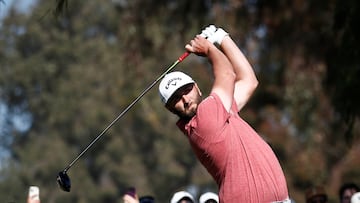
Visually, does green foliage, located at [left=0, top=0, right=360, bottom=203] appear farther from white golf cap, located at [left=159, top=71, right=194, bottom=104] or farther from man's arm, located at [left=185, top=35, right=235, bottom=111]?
white golf cap, located at [left=159, top=71, right=194, bottom=104]

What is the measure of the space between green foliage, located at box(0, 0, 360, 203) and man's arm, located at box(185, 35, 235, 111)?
34.9 ft

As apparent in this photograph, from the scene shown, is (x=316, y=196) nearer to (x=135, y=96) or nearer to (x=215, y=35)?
(x=215, y=35)

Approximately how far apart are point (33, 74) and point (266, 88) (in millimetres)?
18168

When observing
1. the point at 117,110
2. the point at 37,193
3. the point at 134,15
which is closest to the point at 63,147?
the point at 117,110

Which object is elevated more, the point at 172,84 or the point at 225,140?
the point at 172,84

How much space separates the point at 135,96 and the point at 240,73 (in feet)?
64.5

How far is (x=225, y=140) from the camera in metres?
7.19

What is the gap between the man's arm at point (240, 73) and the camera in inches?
312

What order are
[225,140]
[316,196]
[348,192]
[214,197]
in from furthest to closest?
[348,192], [316,196], [214,197], [225,140]

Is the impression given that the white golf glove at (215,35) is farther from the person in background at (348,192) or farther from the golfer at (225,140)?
the person in background at (348,192)

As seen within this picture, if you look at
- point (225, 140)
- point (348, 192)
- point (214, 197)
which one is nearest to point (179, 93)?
point (225, 140)

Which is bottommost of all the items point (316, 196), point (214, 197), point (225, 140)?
point (225, 140)

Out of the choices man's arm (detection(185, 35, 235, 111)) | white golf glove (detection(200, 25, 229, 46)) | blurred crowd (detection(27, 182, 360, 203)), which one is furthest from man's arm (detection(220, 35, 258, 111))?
blurred crowd (detection(27, 182, 360, 203))

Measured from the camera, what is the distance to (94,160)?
55031mm
